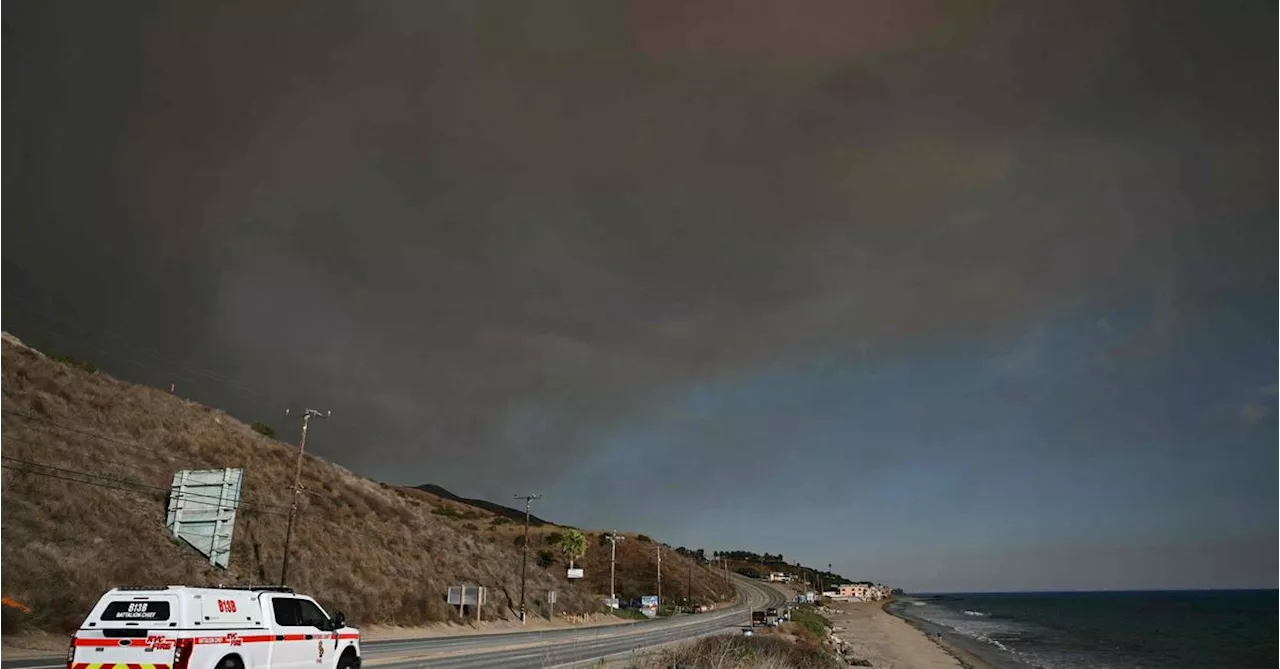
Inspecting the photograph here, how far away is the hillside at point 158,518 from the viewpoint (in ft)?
101

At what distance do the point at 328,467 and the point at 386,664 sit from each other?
174 feet

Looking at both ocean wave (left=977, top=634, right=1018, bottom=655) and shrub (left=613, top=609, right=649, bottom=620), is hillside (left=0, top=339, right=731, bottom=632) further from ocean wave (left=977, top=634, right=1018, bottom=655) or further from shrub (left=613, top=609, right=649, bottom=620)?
ocean wave (left=977, top=634, right=1018, bottom=655)

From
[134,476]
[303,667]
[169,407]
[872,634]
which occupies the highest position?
[169,407]

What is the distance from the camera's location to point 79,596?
28.4m

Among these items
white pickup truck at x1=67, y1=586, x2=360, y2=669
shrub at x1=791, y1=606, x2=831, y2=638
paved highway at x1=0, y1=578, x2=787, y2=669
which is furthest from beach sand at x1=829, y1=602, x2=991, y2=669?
white pickup truck at x1=67, y1=586, x2=360, y2=669

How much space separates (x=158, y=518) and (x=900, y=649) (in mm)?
77863

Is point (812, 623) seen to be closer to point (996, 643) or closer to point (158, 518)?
point (996, 643)

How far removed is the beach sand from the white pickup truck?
52843 mm

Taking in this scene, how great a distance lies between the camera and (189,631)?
14.1 metres

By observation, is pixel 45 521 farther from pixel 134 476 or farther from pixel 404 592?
pixel 404 592

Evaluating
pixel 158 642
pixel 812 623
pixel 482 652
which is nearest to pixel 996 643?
pixel 812 623

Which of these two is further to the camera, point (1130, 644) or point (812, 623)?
point (1130, 644)

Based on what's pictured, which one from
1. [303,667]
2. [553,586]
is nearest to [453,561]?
[553,586]

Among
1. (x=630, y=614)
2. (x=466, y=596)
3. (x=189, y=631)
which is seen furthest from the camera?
(x=630, y=614)
